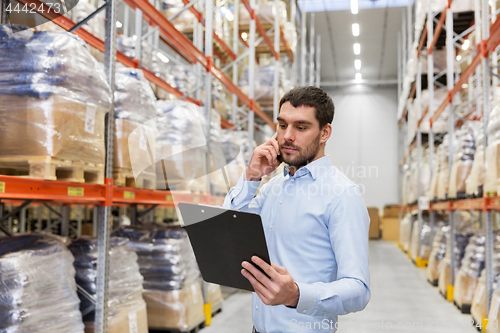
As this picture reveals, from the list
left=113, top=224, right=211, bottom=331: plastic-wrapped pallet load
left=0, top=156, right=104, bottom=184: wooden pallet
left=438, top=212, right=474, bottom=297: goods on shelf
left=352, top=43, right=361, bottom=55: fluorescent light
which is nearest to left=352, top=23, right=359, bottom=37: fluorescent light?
left=352, top=43, right=361, bottom=55: fluorescent light

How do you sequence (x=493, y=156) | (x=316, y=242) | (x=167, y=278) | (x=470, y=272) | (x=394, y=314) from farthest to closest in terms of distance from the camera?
(x=394, y=314) → (x=470, y=272) → (x=167, y=278) → (x=493, y=156) → (x=316, y=242)

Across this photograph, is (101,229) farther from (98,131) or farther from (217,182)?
(217,182)

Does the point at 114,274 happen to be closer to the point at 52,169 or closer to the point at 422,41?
the point at 52,169

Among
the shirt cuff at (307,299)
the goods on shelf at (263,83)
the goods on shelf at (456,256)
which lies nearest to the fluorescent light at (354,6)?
the goods on shelf at (263,83)

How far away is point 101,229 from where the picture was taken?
3.38 meters

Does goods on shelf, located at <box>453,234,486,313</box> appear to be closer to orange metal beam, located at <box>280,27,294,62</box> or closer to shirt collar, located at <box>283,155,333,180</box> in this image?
shirt collar, located at <box>283,155,333,180</box>

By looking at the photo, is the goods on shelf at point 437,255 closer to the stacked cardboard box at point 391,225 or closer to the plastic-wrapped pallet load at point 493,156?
the plastic-wrapped pallet load at point 493,156

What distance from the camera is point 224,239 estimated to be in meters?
1.30

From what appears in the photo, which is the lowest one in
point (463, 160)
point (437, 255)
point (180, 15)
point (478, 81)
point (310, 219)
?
point (437, 255)

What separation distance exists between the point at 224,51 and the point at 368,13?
8.90 m

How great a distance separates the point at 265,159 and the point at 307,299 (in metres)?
0.68

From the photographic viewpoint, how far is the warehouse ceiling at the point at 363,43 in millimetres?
16422

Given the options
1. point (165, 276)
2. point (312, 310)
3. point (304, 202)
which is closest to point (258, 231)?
point (312, 310)

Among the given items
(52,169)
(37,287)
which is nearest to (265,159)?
(52,169)
